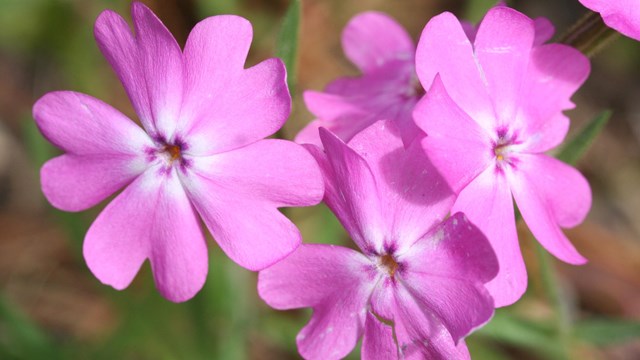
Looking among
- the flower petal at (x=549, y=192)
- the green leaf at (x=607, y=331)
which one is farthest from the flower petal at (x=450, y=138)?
the green leaf at (x=607, y=331)

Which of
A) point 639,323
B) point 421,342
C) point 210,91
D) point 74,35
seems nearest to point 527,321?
point 639,323

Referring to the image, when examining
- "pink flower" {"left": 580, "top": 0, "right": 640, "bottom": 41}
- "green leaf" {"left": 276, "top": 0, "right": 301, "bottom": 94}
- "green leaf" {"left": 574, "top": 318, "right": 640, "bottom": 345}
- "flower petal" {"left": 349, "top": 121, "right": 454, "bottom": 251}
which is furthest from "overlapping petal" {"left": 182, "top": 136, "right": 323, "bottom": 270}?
"green leaf" {"left": 574, "top": 318, "right": 640, "bottom": 345}

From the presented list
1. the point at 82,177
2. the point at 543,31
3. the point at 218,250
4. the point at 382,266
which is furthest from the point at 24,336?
the point at 543,31

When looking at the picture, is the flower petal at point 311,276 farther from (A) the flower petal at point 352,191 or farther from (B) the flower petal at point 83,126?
(B) the flower petal at point 83,126

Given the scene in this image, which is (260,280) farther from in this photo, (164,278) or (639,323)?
(639,323)

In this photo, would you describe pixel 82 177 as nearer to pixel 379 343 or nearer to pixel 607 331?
pixel 379 343

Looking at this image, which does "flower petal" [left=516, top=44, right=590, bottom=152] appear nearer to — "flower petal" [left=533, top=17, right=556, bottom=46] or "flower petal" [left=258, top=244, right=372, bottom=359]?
"flower petal" [left=533, top=17, right=556, bottom=46]
